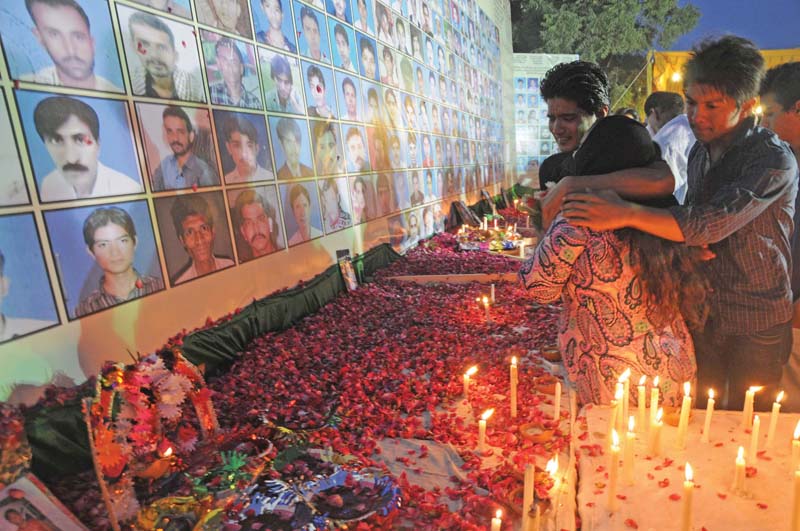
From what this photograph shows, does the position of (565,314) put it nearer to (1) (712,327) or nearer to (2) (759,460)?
(1) (712,327)

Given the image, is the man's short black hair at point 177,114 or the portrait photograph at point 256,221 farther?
the portrait photograph at point 256,221

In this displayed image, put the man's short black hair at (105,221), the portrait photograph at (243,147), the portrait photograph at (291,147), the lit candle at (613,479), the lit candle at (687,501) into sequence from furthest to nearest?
the portrait photograph at (291,147), the portrait photograph at (243,147), the man's short black hair at (105,221), the lit candle at (613,479), the lit candle at (687,501)

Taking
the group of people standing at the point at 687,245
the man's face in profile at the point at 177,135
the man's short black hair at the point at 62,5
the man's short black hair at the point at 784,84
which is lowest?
the group of people standing at the point at 687,245

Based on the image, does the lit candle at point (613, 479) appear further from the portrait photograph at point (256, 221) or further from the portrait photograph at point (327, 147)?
the portrait photograph at point (327, 147)

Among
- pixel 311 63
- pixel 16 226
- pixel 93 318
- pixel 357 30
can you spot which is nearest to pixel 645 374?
pixel 93 318

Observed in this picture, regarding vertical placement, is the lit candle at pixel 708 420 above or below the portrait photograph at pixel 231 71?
below

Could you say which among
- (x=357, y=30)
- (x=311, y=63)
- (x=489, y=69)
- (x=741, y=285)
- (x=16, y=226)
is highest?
(x=489, y=69)

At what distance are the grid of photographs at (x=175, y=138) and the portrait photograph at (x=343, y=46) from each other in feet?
0.11

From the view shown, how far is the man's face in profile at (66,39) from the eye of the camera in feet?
8.19

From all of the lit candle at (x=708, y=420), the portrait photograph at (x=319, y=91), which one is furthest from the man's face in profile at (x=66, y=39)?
the lit candle at (x=708, y=420)

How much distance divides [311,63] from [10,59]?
3103mm

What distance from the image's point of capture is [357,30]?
6.08 m

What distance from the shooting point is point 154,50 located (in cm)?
319

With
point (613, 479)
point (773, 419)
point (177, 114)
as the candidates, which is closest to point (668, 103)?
point (773, 419)
